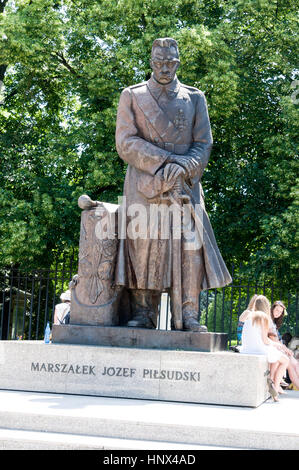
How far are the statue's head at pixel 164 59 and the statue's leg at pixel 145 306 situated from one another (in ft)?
7.16

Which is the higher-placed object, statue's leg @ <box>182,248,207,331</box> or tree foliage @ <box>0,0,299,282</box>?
tree foliage @ <box>0,0,299,282</box>

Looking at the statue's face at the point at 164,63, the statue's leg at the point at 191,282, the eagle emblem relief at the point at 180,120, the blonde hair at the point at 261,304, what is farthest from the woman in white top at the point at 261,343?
the statue's face at the point at 164,63

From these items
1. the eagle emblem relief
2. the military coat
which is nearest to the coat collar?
the military coat

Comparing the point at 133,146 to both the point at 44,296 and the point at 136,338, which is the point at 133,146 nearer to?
the point at 136,338

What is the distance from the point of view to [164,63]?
22.2ft

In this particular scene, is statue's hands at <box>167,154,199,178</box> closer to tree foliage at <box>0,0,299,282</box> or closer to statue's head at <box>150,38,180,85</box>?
statue's head at <box>150,38,180,85</box>

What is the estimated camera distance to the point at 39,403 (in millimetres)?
5289

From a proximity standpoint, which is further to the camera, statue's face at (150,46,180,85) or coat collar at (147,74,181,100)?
coat collar at (147,74,181,100)

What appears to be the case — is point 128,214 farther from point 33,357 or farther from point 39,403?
point 39,403

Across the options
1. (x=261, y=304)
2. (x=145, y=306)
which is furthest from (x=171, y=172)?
(x=261, y=304)

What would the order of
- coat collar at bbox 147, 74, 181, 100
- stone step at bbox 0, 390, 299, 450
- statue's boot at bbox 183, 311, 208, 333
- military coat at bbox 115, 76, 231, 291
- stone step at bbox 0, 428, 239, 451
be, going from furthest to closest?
coat collar at bbox 147, 74, 181, 100 < military coat at bbox 115, 76, 231, 291 < statue's boot at bbox 183, 311, 208, 333 < stone step at bbox 0, 390, 299, 450 < stone step at bbox 0, 428, 239, 451

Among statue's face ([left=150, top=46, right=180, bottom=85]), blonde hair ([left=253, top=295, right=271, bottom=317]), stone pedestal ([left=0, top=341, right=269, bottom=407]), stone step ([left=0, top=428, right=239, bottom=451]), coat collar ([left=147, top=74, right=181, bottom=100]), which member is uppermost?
statue's face ([left=150, top=46, right=180, bottom=85])

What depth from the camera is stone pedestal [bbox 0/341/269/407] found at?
573cm

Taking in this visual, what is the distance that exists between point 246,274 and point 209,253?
8256 millimetres
